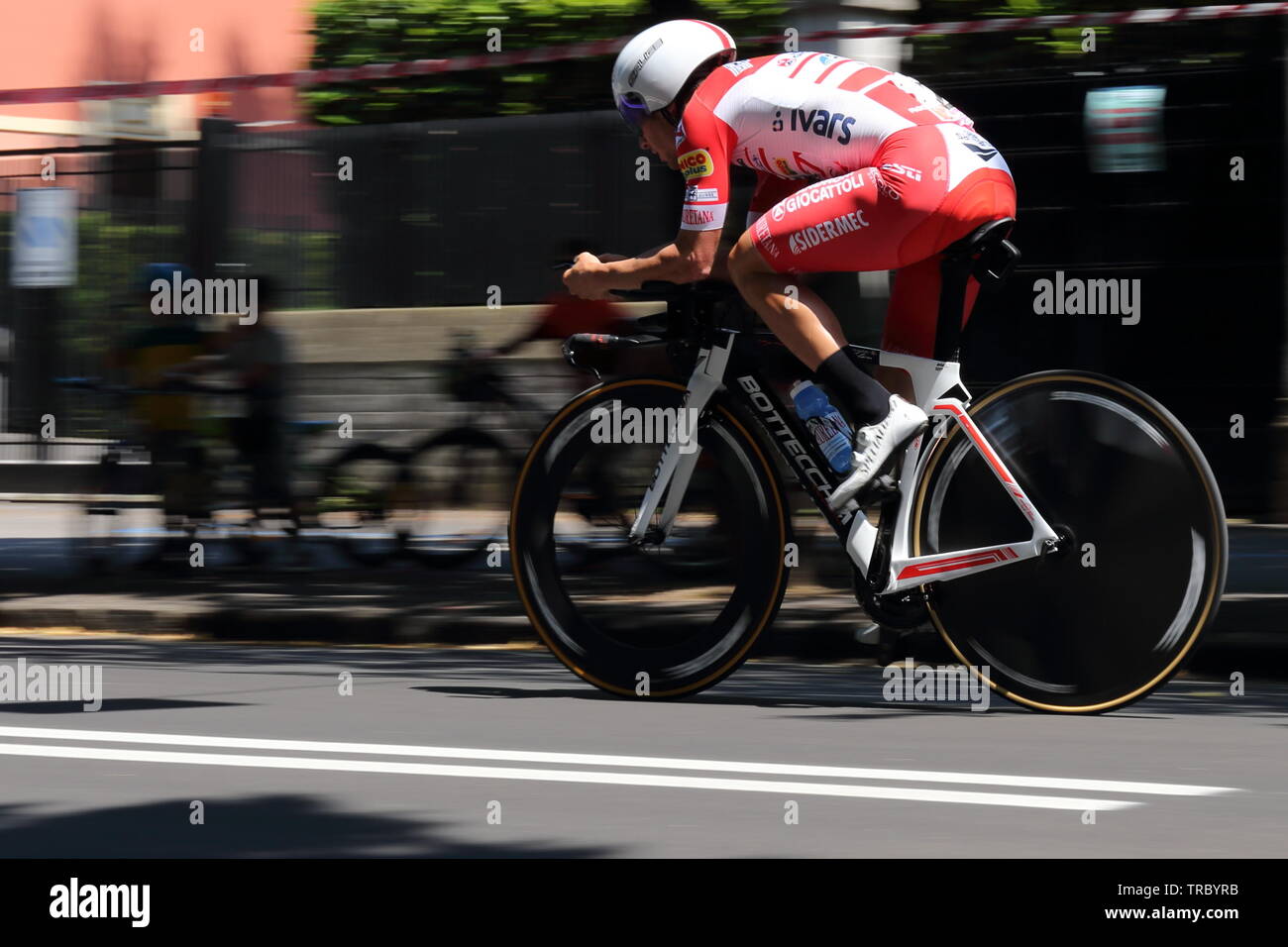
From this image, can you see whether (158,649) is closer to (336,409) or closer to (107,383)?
(107,383)

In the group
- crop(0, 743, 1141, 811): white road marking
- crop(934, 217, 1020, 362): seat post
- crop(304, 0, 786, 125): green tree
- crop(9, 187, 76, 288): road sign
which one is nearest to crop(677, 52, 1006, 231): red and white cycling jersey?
crop(934, 217, 1020, 362): seat post

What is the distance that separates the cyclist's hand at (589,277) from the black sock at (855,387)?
76cm

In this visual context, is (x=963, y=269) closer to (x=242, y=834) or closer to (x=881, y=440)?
(x=881, y=440)

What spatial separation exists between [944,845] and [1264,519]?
9.27 m

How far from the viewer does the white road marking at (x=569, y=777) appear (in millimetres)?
5527

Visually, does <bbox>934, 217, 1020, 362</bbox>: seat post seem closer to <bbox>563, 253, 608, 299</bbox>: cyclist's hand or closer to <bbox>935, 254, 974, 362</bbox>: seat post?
<bbox>935, 254, 974, 362</bbox>: seat post

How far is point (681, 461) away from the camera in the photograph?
7.31 m

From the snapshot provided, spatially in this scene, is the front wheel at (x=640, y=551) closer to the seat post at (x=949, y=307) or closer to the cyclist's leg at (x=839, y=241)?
the cyclist's leg at (x=839, y=241)

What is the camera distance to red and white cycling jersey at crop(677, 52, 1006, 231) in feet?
22.4

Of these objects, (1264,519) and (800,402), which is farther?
(1264,519)

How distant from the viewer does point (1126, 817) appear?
5312 mm
